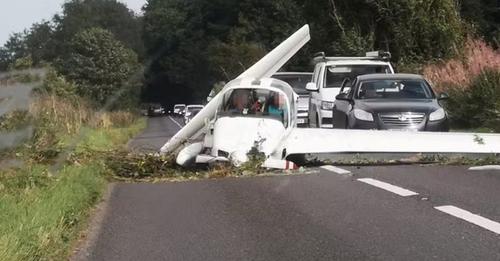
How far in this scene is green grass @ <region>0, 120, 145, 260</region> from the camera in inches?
265

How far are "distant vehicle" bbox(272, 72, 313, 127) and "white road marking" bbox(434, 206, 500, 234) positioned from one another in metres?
12.1

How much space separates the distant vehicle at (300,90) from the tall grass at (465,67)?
4.02m

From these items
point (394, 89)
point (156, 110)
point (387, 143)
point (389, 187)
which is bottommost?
point (156, 110)

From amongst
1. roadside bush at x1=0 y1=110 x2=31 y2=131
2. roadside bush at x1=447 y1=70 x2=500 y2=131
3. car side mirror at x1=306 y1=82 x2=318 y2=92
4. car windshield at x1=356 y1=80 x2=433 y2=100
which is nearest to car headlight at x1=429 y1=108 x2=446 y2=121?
car windshield at x1=356 y1=80 x2=433 y2=100

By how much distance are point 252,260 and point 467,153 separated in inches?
305

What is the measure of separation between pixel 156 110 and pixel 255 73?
69.7m

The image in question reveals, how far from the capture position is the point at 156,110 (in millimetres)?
84938

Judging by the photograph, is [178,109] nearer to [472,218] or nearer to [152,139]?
[152,139]

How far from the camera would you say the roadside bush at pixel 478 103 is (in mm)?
19656

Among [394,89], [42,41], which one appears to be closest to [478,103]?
[394,89]

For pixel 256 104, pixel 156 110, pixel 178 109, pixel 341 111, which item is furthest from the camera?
pixel 156 110

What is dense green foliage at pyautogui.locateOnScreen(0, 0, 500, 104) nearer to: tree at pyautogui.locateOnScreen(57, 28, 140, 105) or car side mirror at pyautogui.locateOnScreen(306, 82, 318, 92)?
tree at pyautogui.locateOnScreen(57, 28, 140, 105)

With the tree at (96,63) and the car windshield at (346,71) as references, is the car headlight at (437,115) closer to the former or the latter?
the car windshield at (346,71)

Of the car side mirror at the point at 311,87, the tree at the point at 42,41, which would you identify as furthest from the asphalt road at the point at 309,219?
the tree at the point at 42,41
